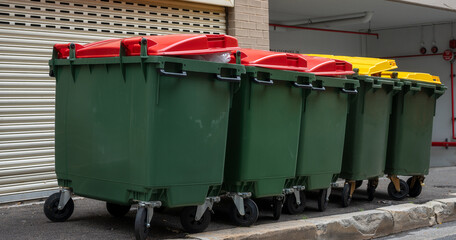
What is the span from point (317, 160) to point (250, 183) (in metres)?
1.09

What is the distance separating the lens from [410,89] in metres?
8.48

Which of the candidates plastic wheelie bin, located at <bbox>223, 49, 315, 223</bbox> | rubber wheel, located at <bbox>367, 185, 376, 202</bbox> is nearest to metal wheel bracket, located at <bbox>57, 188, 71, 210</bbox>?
plastic wheelie bin, located at <bbox>223, 49, 315, 223</bbox>

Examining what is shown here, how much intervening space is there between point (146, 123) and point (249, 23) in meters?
5.29

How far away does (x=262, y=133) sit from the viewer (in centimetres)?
644

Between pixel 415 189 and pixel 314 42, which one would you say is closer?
pixel 415 189

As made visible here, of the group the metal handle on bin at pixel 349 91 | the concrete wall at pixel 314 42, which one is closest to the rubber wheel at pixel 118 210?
the metal handle on bin at pixel 349 91

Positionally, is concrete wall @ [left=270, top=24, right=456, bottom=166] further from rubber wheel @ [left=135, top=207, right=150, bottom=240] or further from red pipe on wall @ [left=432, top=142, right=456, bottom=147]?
rubber wheel @ [left=135, top=207, right=150, bottom=240]

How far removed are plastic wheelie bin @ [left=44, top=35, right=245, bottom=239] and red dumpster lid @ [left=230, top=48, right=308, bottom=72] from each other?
418 mm

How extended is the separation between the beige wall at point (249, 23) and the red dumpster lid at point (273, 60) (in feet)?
11.0

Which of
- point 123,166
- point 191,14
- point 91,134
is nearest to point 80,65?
point 91,134

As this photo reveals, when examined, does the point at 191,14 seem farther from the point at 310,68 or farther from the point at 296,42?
the point at 296,42

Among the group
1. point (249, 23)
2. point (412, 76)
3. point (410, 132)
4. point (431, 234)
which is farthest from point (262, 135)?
point (249, 23)

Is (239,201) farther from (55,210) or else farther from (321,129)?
(55,210)

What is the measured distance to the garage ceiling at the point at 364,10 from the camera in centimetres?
1390
